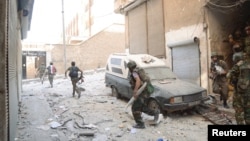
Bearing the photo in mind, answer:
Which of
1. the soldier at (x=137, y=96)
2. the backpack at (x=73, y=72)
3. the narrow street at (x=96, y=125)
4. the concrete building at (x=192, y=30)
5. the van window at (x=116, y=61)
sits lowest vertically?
the narrow street at (x=96, y=125)

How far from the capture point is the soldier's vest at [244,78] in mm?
4453

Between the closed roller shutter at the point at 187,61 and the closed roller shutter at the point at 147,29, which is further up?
the closed roller shutter at the point at 147,29

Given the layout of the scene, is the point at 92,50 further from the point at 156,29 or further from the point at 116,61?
the point at 116,61

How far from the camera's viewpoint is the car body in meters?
7.35

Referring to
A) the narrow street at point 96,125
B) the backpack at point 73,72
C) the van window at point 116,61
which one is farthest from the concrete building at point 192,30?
the backpack at point 73,72

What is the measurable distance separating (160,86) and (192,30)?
144 inches

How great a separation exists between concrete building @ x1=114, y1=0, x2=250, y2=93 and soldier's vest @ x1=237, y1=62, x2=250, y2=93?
193 inches

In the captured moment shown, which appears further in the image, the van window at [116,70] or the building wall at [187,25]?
the van window at [116,70]

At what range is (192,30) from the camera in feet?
34.2

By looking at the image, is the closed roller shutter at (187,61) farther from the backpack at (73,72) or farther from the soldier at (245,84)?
the soldier at (245,84)

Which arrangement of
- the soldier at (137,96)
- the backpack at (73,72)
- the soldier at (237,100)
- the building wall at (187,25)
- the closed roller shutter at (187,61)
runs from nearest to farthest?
the soldier at (237,100) < the soldier at (137,96) < the building wall at (187,25) < the closed roller shutter at (187,61) < the backpack at (73,72)

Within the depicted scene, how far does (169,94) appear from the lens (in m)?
7.35

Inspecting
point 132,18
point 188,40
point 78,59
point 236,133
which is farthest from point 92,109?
point 78,59

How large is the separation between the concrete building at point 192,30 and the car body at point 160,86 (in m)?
1.76
